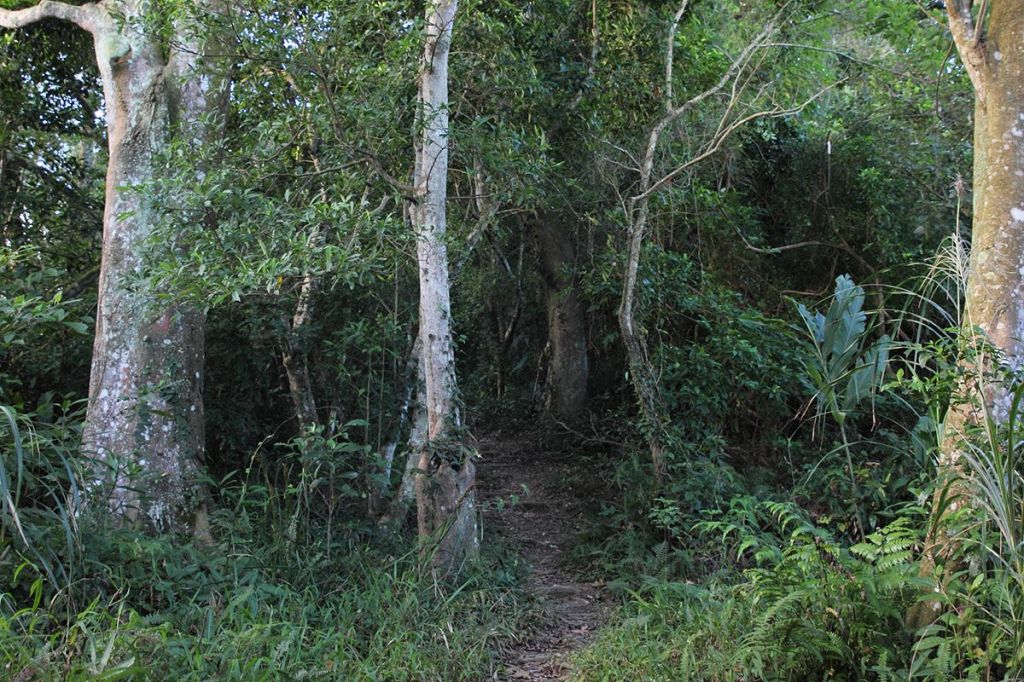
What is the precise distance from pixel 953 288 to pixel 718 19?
5.75 metres

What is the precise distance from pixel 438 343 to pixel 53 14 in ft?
14.9

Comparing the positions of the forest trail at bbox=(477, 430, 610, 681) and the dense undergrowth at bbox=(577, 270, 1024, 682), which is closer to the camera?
the dense undergrowth at bbox=(577, 270, 1024, 682)

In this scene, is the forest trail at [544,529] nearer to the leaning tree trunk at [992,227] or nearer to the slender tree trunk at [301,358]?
the slender tree trunk at [301,358]

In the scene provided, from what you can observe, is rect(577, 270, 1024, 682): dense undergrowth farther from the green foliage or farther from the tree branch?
the tree branch

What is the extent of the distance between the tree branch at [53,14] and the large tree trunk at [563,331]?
16.7ft

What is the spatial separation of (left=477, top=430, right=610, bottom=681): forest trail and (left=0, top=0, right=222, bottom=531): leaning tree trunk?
242 cm

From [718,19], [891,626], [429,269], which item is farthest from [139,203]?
[718,19]

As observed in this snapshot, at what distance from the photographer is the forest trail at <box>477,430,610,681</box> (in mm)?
5488

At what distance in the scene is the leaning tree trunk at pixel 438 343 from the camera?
6.10 meters

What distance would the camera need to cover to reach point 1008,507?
346 cm

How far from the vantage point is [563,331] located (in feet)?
35.0

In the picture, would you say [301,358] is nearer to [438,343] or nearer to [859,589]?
[438,343]

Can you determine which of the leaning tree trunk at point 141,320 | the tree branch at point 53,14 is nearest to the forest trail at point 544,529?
the leaning tree trunk at point 141,320

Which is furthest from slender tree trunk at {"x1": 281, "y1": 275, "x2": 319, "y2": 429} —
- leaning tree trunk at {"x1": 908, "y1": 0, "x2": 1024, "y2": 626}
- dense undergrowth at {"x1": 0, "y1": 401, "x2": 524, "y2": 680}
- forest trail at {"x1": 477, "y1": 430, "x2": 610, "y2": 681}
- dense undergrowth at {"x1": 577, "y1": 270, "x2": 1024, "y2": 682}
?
leaning tree trunk at {"x1": 908, "y1": 0, "x2": 1024, "y2": 626}
